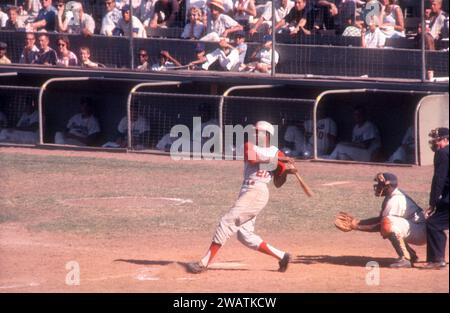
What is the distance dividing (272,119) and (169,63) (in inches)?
98.1

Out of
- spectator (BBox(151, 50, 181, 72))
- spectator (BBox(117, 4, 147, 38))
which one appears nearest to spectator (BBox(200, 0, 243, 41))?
spectator (BBox(151, 50, 181, 72))

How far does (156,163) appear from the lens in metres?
17.6

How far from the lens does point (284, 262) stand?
9.31 meters

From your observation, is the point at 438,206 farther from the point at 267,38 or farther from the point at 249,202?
the point at 267,38

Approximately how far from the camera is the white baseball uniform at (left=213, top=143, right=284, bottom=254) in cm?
915

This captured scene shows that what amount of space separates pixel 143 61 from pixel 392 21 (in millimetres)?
5252

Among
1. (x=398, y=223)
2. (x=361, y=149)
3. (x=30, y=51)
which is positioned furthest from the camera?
(x=30, y=51)

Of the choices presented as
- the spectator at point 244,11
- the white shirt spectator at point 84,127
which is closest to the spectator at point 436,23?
the spectator at point 244,11

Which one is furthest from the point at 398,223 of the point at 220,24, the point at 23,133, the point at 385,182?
the point at 23,133

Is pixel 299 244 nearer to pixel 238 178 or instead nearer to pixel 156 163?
pixel 238 178

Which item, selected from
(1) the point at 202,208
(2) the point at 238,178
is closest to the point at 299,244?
(1) the point at 202,208

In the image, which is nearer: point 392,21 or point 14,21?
point 392,21

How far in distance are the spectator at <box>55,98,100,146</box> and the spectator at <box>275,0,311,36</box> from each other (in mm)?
4685

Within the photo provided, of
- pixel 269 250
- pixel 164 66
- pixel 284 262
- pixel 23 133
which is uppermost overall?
pixel 164 66
